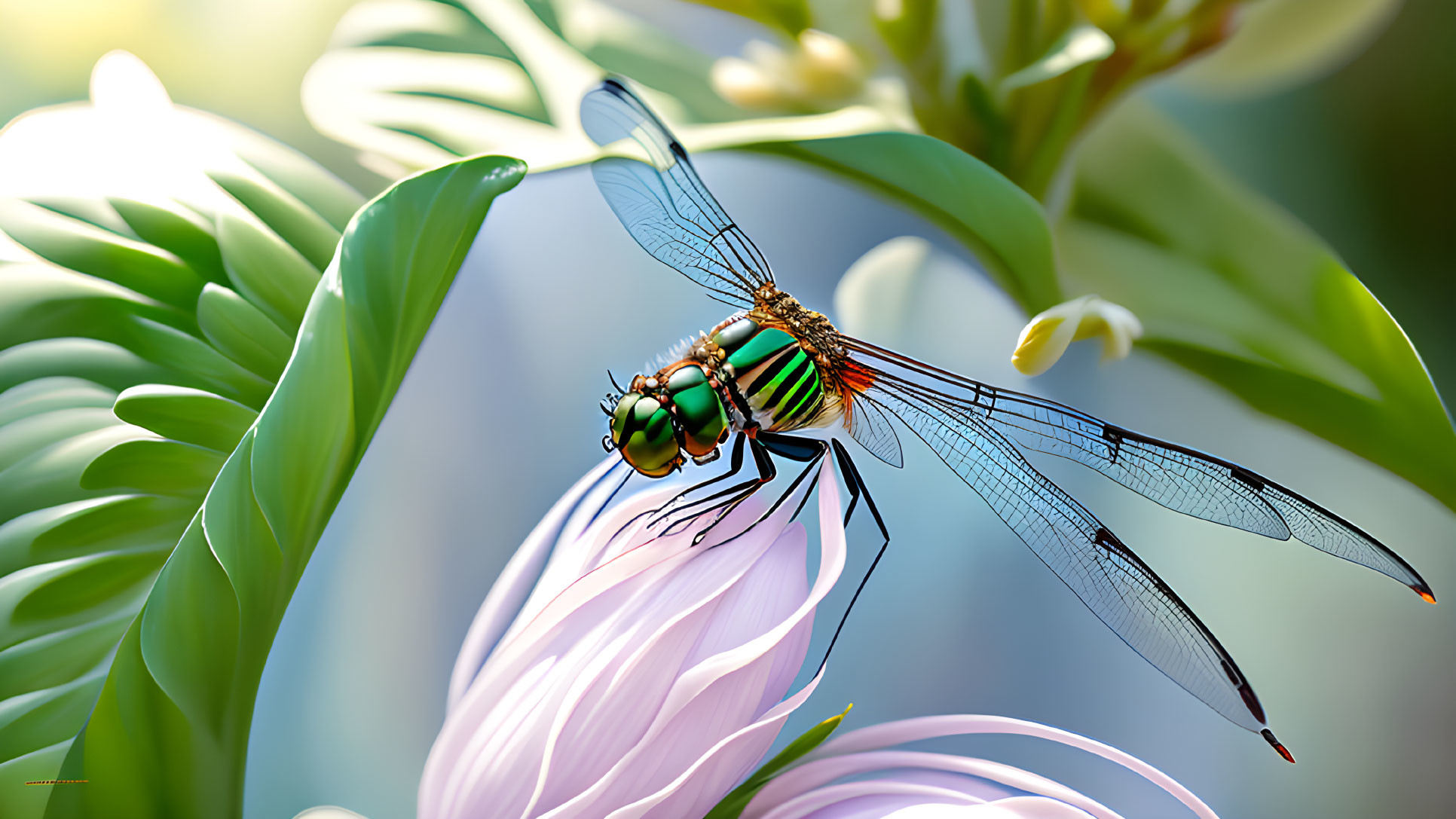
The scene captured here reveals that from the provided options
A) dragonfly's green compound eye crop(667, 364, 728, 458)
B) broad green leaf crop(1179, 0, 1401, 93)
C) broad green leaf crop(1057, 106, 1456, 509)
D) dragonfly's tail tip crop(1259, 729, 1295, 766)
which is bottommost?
dragonfly's tail tip crop(1259, 729, 1295, 766)

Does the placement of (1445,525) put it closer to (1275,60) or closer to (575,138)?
(1275,60)

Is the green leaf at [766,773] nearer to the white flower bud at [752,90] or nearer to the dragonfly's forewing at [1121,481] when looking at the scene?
the dragonfly's forewing at [1121,481]

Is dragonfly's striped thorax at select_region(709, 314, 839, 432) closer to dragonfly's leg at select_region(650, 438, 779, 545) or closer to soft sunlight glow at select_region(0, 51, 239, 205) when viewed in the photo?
dragonfly's leg at select_region(650, 438, 779, 545)

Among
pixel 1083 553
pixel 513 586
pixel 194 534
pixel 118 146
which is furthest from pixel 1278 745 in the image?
pixel 118 146

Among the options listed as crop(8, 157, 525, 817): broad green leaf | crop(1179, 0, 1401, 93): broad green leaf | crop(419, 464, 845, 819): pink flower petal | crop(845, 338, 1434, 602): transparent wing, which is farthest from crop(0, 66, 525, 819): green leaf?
crop(1179, 0, 1401, 93): broad green leaf

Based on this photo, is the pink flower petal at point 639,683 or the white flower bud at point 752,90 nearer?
the pink flower petal at point 639,683

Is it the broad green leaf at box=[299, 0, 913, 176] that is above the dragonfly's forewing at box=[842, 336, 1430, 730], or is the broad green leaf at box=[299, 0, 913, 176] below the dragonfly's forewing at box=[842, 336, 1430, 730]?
above

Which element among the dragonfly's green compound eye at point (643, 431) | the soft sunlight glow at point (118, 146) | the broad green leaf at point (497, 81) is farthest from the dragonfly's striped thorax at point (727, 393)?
the soft sunlight glow at point (118, 146)
